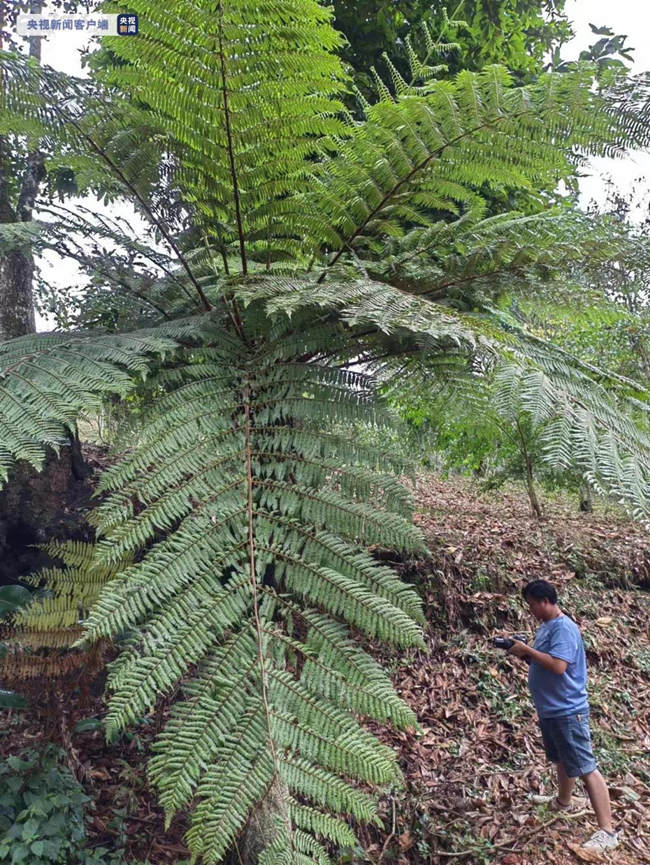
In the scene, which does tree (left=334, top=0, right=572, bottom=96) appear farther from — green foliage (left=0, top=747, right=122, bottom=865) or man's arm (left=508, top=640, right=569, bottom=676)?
green foliage (left=0, top=747, right=122, bottom=865)

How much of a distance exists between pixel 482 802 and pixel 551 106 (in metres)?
2.66

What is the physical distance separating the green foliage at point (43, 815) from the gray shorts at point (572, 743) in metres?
1.77

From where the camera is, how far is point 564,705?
2.31 metres

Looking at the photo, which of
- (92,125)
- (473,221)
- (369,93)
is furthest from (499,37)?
(92,125)

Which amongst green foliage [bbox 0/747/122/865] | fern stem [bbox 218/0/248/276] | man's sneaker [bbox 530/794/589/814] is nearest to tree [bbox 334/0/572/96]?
fern stem [bbox 218/0/248/276]

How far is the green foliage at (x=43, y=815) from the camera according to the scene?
1.65m

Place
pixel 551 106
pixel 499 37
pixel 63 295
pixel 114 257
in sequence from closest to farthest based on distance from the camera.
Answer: pixel 551 106 < pixel 114 257 < pixel 499 37 < pixel 63 295

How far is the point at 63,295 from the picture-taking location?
10.6ft

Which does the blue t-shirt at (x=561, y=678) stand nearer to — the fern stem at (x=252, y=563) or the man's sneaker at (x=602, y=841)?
the man's sneaker at (x=602, y=841)

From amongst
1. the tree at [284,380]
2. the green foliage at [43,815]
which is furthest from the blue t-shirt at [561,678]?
the green foliage at [43,815]

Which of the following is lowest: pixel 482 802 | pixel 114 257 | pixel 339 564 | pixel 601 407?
pixel 482 802

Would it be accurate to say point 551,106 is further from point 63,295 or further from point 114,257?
point 63,295

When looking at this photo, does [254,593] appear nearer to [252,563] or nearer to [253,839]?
[252,563]

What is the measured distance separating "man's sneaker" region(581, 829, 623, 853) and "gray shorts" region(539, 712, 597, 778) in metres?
0.22
